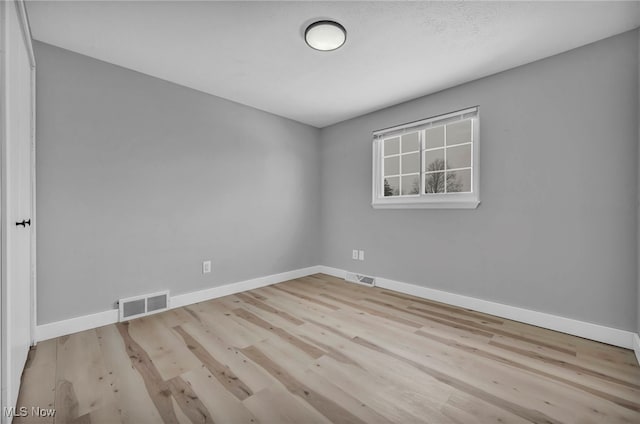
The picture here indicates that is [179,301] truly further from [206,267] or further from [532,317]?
[532,317]

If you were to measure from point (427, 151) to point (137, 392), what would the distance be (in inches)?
130

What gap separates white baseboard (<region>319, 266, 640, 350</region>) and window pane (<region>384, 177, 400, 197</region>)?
1.11 m

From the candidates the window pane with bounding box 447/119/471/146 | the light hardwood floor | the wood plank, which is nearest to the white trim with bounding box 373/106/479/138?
the window pane with bounding box 447/119/471/146

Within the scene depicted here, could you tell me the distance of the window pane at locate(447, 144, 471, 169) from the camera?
293 centimetres

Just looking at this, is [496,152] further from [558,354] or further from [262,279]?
[262,279]

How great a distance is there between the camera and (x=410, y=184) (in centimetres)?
344

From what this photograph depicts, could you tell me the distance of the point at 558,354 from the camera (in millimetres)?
1972

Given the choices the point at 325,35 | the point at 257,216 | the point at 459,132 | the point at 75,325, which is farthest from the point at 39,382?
the point at 459,132

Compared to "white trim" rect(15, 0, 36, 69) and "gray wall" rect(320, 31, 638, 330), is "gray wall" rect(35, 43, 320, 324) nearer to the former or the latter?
"white trim" rect(15, 0, 36, 69)

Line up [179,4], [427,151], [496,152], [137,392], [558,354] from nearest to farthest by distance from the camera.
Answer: [137,392] → [179,4] → [558,354] → [496,152] → [427,151]

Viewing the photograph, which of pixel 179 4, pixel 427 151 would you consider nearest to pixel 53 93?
pixel 179 4

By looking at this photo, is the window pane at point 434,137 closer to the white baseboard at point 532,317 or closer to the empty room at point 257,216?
the empty room at point 257,216

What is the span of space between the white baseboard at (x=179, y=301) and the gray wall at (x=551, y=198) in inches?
65.5

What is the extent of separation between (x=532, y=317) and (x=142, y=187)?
372cm
